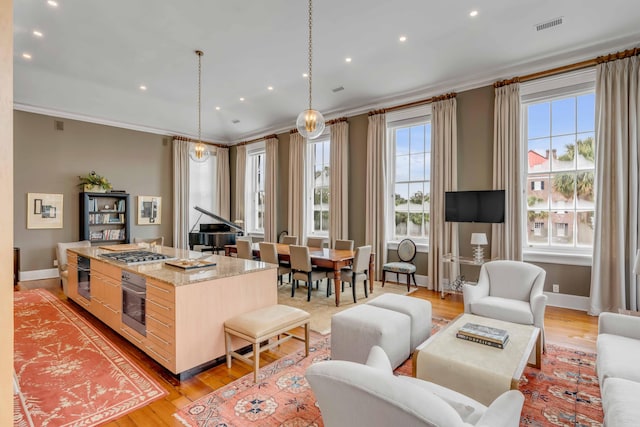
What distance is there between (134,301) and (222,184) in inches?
285

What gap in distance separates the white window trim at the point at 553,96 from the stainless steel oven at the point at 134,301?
536 cm

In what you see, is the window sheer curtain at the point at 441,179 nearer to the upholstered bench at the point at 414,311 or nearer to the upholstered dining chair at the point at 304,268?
the upholstered dining chair at the point at 304,268

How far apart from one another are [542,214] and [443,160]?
5.90 feet

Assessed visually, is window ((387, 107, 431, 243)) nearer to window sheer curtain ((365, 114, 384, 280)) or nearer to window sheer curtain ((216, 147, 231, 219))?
window sheer curtain ((365, 114, 384, 280))

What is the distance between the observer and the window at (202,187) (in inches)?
369

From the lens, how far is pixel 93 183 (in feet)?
23.3

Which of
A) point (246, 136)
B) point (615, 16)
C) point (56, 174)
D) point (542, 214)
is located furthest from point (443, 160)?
point (56, 174)

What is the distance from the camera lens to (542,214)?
16.6 ft

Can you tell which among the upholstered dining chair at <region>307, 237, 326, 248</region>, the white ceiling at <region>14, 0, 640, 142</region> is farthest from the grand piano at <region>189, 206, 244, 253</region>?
the white ceiling at <region>14, 0, 640, 142</region>

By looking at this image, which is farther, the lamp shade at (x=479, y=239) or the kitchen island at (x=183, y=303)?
the lamp shade at (x=479, y=239)

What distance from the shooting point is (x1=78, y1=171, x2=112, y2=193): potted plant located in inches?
278

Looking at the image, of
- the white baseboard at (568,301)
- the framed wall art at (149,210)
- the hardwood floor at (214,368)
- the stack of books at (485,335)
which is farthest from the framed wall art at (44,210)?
the white baseboard at (568,301)

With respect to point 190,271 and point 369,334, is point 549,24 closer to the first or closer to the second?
point 369,334

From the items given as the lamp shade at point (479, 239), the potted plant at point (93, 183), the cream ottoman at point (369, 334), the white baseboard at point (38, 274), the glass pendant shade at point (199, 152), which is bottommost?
the white baseboard at point (38, 274)
